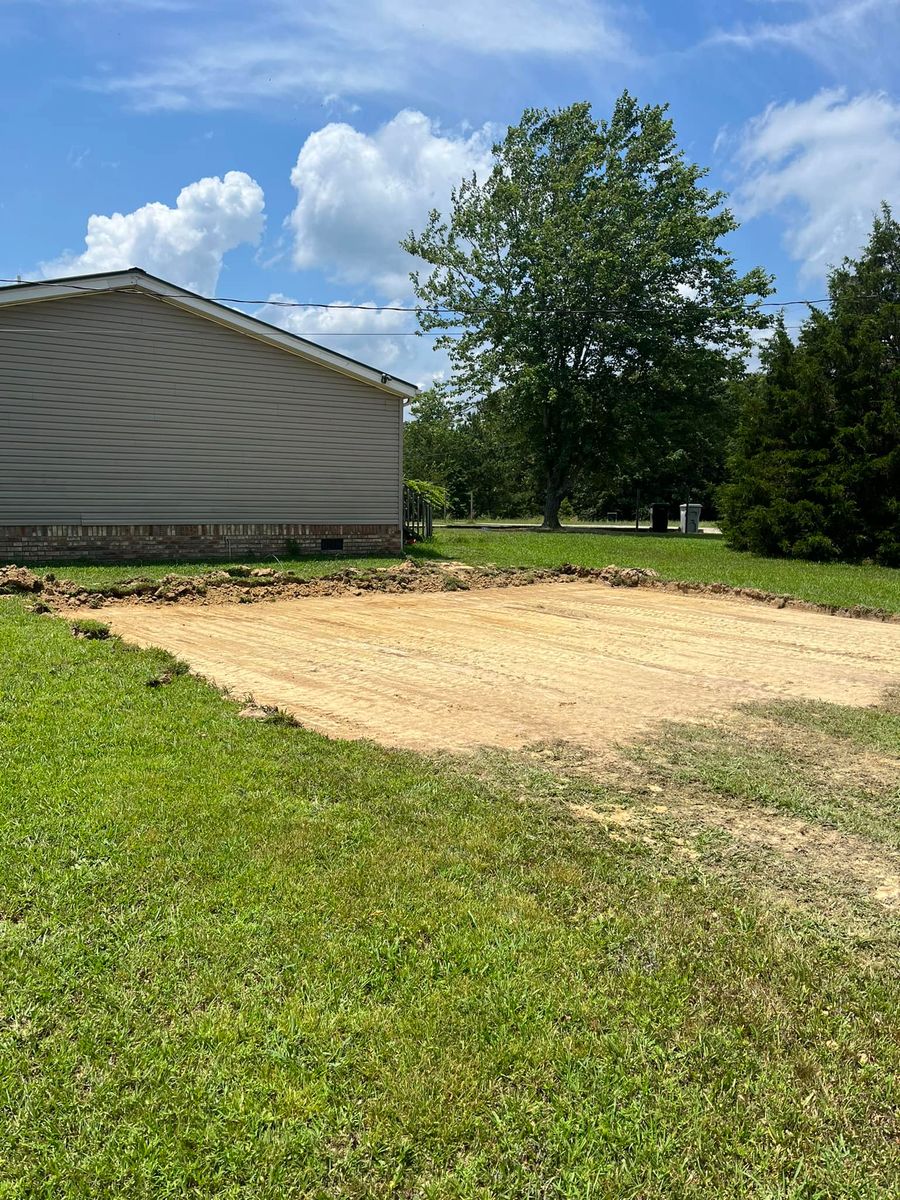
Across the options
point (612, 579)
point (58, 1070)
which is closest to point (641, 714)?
point (58, 1070)

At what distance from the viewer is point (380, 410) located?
58.8ft

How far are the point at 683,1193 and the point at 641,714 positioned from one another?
160 inches

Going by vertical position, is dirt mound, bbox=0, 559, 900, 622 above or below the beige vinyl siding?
below

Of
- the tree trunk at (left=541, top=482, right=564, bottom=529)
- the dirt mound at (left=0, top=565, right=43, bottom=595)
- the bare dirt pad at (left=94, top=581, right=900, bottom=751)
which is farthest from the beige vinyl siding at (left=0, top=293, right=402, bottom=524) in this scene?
the tree trunk at (left=541, top=482, right=564, bottom=529)

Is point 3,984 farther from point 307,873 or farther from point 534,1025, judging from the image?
point 534,1025

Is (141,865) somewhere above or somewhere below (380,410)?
below

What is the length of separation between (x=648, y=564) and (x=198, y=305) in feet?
35.2

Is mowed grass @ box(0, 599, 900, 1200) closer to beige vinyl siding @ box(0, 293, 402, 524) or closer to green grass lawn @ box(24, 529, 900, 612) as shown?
green grass lawn @ box(24, 529, 900, 612)

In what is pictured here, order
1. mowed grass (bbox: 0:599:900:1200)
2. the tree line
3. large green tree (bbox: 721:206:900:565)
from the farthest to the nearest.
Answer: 1. the tree line
2. large green tree (bbox: 721:206:900:565)
3. mowed grass (bbox: 0:599:900:1200)

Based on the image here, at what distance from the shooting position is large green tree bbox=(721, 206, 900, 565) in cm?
1834

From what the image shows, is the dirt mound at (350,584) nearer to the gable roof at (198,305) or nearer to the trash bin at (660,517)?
the gable roof at (198,305)

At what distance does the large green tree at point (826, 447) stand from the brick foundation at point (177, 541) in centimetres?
944

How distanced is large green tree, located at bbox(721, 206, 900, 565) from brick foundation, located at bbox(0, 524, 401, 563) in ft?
31.0

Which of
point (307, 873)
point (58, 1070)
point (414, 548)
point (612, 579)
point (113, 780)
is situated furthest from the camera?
point (414, 548)
